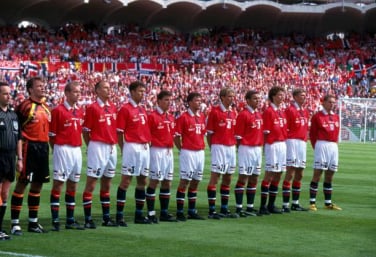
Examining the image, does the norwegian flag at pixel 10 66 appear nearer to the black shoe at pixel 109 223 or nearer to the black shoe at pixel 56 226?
the black shoe at pixel 109 223

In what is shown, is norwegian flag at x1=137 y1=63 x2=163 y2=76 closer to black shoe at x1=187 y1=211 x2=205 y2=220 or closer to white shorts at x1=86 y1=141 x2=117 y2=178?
black shoe at x1=187 y1=211 x2=205 y2=220

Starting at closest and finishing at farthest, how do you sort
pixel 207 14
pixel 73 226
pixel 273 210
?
pixel 73 226, pixel 273 210, pixel 207 14

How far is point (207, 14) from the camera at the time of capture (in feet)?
193

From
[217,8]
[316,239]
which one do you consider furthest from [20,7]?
[316,239]

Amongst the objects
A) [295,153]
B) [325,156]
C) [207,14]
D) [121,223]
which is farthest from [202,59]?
[121,223]

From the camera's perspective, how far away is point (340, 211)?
49.8 ft

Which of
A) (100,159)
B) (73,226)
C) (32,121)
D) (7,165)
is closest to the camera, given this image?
(7,165)

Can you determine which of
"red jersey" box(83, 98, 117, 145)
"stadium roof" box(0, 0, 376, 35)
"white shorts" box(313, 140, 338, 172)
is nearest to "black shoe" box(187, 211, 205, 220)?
"red jersey" box(83, 98, 117, 145)

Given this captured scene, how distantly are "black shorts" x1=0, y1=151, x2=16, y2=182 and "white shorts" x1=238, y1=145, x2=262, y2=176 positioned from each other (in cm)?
449

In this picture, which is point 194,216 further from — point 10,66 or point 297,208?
point 10,66

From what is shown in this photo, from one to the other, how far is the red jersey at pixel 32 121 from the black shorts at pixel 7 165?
0.60 meters

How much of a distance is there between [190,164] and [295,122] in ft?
8.93

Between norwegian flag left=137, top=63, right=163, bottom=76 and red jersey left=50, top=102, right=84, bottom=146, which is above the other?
norwegian flag left=137, top=63, right=163, bottom=76

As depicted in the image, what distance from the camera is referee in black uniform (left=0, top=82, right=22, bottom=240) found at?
11.0 m
